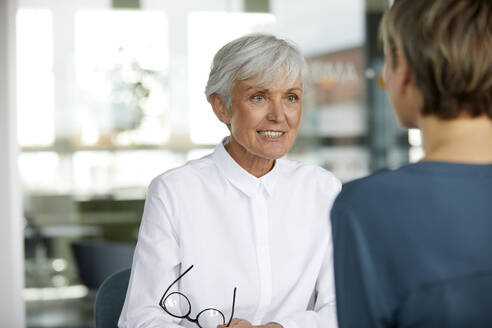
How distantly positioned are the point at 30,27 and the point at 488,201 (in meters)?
4.59

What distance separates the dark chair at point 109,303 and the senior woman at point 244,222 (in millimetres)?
165

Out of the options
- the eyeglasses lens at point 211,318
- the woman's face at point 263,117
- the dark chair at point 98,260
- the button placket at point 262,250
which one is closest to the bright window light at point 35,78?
the dark chair at point 98,260

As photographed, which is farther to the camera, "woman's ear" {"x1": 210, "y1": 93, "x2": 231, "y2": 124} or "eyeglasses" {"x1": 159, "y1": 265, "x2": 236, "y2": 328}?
"woman's ear" {"x1": 210, "y1": 93, "x2": 231, "y2": 124}

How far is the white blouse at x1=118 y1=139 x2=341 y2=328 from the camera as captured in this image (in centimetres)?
176

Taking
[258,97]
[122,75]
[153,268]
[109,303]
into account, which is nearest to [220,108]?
[258,97]

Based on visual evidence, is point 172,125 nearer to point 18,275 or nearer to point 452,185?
point 18,275

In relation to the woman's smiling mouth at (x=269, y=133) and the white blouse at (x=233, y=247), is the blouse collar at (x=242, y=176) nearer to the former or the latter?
the white blouse at (x=233, y=247)

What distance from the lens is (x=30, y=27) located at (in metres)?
4.94

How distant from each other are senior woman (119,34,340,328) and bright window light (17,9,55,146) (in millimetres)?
3285

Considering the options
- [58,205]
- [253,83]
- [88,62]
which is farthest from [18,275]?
[253,83]

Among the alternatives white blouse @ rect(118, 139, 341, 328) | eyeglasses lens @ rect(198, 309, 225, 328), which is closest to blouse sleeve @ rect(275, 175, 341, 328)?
white blouse @ rect(118, 139, 341, 328)

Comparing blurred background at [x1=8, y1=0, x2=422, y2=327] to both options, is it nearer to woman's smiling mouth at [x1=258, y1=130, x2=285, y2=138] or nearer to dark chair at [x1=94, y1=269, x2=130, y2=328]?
dark chair at [x1=94, y1=269, x2=130, y2=328]

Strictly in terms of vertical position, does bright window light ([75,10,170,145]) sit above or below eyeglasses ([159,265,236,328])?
above

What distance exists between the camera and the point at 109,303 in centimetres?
192
